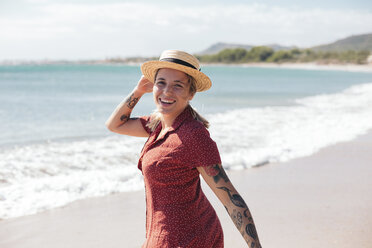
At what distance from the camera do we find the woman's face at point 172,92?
2061 mm

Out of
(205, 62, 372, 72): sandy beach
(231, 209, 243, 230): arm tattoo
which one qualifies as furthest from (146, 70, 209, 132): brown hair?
(205, 62, 372, 72): sandy beach

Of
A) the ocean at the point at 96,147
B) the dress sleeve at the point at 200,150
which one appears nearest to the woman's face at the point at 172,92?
the dress sleeve at the point at 200,150

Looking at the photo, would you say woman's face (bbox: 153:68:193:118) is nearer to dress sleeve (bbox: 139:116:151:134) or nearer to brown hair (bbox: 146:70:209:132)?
brown hair (bbox: 146:70:209:132)

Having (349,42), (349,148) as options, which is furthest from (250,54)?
(349,148)

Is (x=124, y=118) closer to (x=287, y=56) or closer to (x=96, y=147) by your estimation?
(x=96, y=147)

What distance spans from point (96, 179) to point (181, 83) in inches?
179

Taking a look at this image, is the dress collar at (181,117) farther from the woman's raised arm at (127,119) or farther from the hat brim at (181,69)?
the woman's raised arm at (127,119)

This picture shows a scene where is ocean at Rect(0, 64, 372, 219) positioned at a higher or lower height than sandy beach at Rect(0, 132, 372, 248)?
higher

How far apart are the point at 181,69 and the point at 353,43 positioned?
192 metres

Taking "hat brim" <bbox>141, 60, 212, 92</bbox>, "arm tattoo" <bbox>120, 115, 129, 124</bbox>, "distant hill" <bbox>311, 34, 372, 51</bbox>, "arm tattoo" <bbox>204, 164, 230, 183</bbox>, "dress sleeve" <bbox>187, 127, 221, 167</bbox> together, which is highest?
"distant hill" <bbox>311, 34, 372, 51</bbox>

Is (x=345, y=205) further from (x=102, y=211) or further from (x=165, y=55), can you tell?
(x=165, y=55)

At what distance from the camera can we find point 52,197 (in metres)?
5.52

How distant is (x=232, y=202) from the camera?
1950mm

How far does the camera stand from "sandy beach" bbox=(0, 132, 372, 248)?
4.24 m
